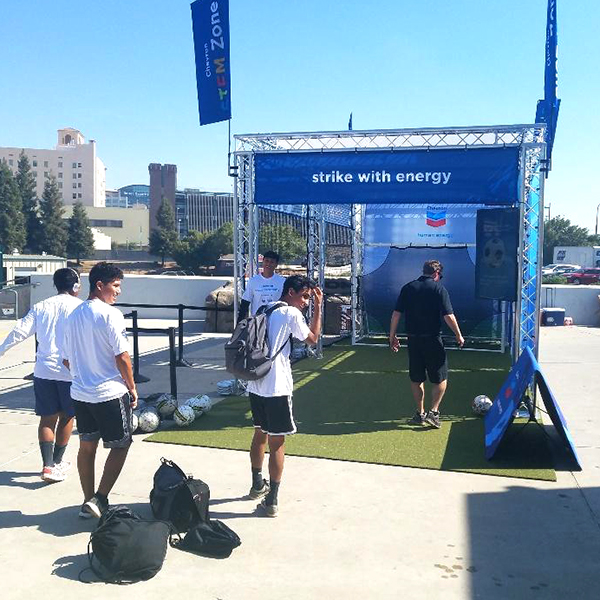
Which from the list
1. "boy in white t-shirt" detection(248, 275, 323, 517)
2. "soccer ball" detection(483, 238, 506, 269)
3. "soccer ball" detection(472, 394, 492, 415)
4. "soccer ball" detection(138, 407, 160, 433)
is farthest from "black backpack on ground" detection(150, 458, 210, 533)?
"soccer ball" detection(483, 238, 506, 269)

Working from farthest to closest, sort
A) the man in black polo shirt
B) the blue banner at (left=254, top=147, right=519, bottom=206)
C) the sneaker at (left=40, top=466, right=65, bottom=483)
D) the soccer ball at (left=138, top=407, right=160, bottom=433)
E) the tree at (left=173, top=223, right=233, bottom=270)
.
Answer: the tree at (left=173, top=223, right=233, bottom=270), the blue banner at (left=254, top=147, right=519, bottom=206), the man in black polo shirt, the soccer ball at (left=138, top=407, right=160, bottom=433), the sneaker at (left=40, top=466, right=65, bottom=483)

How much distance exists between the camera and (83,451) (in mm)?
4582

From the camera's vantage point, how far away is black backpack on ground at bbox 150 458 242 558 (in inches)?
163

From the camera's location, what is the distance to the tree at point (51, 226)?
7519 cm

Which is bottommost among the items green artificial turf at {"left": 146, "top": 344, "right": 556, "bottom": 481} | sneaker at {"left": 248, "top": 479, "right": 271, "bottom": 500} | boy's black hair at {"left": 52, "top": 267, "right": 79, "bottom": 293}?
green artificial turf at {"left": 146, "top": 344, "right": 556, "bottom": 481}

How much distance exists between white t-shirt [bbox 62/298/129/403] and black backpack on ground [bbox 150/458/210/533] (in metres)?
0.76

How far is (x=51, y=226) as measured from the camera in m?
75.6

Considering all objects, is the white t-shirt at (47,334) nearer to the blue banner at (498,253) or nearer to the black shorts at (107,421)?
the black shorts at (107,421)

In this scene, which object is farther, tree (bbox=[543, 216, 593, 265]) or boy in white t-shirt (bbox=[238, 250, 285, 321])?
tree (bbox=[543, 216, 593, 265])

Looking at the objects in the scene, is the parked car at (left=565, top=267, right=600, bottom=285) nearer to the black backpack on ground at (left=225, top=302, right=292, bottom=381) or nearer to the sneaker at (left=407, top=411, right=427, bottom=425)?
the sneaker at (left=407, top=411, right=427, bottom=425)

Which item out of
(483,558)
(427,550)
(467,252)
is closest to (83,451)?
(427,550)

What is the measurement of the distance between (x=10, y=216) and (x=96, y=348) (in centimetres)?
7368

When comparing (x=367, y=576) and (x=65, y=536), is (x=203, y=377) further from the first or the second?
(x=367, y=576)

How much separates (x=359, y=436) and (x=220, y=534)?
2907 mm
